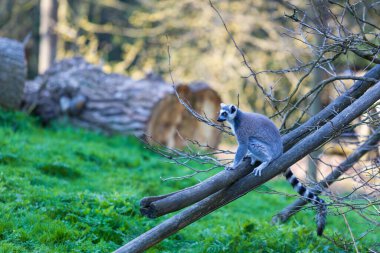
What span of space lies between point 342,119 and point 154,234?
6.60 feet

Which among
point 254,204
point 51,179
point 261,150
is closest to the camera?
point 261,150

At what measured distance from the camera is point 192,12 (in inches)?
819

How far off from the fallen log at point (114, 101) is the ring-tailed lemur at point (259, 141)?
6.49 m

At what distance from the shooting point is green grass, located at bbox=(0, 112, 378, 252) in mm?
6207

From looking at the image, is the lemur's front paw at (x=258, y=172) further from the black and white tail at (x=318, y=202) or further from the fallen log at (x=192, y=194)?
the black and white tail at (x=318, y=202)

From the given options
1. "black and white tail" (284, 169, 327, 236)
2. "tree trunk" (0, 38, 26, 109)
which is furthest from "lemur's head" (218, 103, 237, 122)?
"tree trunk" (0, 38, 26, 109)

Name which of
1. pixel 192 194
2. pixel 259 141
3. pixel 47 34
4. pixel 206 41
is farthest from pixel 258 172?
pixel 206 41

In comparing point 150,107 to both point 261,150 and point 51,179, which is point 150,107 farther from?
point 261,150

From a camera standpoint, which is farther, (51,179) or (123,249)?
(51,179)

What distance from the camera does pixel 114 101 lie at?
13758 mm

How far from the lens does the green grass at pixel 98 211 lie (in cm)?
621

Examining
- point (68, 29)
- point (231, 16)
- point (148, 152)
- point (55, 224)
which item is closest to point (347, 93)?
point (55, 224)

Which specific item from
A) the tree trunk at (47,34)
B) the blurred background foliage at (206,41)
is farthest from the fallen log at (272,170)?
the tree trunk at (47,34)

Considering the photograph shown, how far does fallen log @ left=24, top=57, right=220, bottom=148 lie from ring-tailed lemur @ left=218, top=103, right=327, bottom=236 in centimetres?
649
